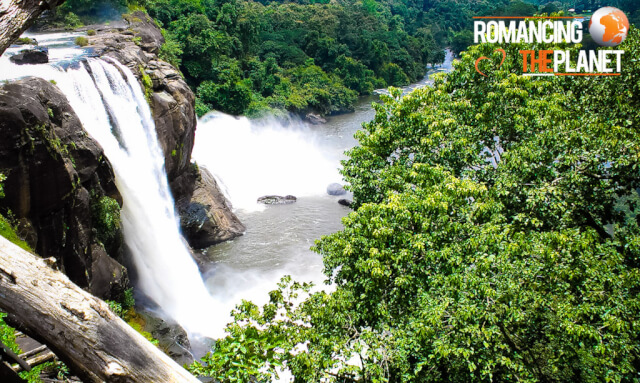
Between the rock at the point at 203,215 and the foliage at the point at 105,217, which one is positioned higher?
the foliage at the point at 105,217

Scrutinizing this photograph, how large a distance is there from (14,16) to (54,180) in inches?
282

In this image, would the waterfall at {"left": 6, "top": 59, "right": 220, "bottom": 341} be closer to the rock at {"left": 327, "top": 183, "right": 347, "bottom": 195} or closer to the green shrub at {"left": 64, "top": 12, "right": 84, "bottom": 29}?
the green shrub at {"left": 64, "top": 12, "right": 84, "bottom": 29}

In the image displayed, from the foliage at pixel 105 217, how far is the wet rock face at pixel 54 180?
0.21m

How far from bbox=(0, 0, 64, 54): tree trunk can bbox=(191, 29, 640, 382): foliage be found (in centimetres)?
473

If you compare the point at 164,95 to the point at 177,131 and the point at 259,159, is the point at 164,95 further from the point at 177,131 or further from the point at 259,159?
the point at 259,159

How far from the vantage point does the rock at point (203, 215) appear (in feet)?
71.5

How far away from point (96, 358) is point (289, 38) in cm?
5908

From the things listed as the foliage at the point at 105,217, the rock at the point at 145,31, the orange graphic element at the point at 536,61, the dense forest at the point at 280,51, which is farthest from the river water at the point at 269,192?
the rock at the point at 145,31

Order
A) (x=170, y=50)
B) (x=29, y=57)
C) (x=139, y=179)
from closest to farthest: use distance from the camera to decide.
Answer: (x=29, y=57), (x=139, y=179), (x=170, y=50)

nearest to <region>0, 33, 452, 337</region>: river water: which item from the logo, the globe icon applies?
the logo

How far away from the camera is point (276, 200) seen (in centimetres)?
2827

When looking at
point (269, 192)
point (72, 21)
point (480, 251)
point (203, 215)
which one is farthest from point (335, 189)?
point (480, 251)

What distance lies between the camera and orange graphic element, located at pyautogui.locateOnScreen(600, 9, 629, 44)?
11.7m

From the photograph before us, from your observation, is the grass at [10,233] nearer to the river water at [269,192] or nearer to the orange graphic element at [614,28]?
the river water at [269,192]
